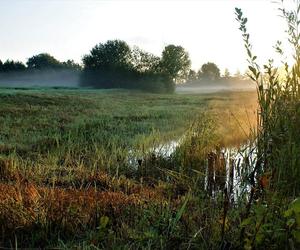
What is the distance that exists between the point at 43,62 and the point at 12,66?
10.2 metres

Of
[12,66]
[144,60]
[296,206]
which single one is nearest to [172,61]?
[144,60]

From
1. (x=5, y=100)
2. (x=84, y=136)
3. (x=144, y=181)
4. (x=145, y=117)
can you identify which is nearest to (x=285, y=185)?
(x=144, y=181)

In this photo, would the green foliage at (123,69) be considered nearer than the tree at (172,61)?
Yes

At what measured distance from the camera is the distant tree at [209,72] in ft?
415

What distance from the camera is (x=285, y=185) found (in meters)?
4.49

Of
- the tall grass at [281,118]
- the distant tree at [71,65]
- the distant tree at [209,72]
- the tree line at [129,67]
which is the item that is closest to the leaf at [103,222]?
the tall grass at [281,118]

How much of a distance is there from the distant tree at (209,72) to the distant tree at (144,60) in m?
52.6

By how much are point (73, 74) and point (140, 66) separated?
17.8 meters

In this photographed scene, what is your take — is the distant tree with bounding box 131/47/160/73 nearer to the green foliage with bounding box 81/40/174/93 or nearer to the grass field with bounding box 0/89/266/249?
the green foliage with bounding box 81/40/174/93

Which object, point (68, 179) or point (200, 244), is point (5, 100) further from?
point (200, 244)

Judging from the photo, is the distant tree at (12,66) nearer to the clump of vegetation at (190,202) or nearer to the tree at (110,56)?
the tree at (110,56)

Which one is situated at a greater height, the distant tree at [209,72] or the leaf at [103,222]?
the distant tree at [209,72]

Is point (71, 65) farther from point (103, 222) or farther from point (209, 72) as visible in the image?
point (103, 222)

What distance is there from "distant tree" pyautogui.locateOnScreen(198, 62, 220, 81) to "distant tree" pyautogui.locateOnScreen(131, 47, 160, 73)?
52.6m
